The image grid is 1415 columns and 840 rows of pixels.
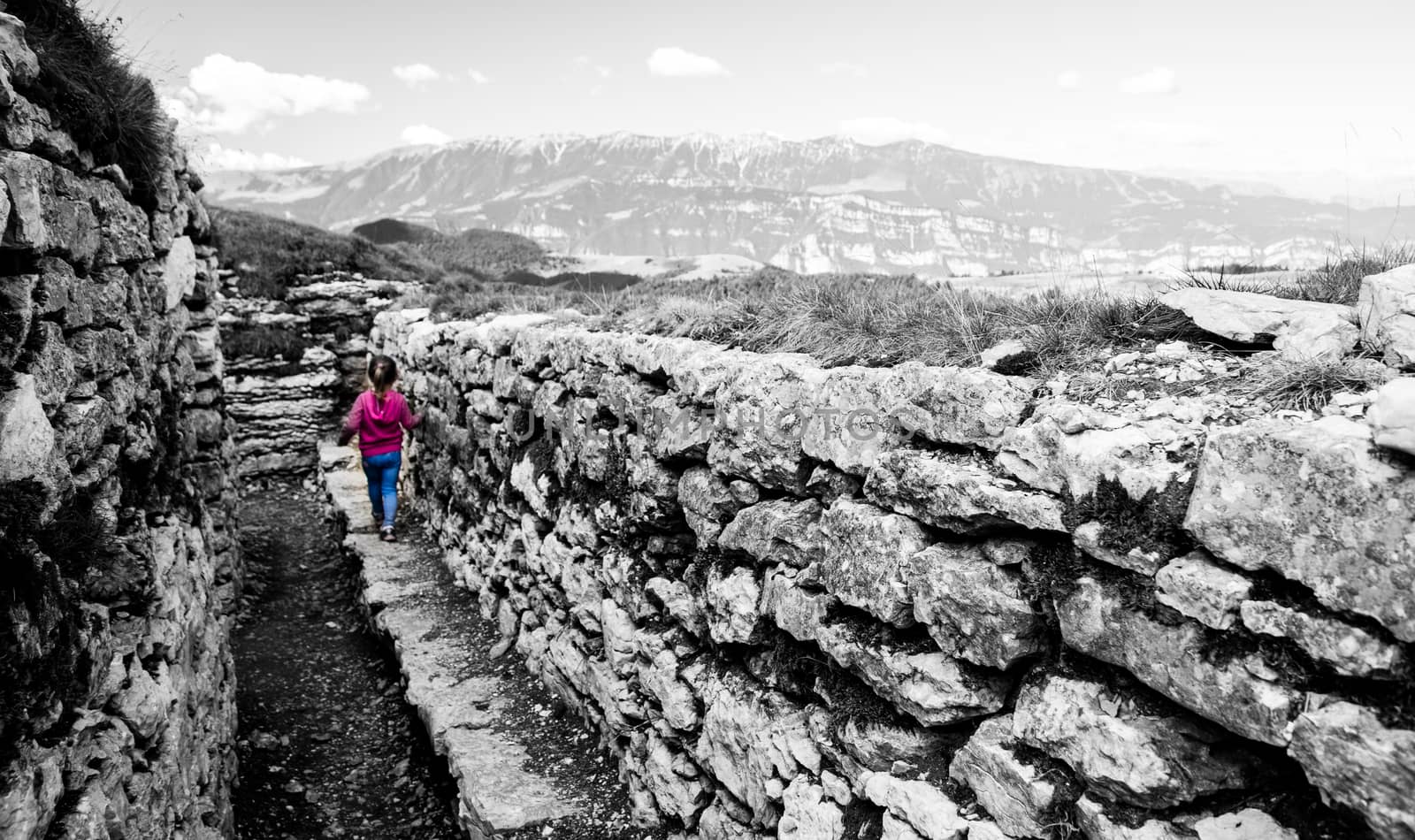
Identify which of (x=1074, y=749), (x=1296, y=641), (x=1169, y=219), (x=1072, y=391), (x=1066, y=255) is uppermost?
(x=1169, y=219)

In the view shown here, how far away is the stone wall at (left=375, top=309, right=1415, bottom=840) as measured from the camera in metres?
2.26

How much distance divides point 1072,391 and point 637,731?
3.71 m

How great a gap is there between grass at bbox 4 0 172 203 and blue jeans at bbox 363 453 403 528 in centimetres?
390

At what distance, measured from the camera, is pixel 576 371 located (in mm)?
6668

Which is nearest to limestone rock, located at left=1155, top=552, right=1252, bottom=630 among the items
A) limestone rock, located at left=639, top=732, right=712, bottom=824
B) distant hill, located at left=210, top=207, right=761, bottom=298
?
limestone rock, located at left=639, top=732, right=712, bottom=824

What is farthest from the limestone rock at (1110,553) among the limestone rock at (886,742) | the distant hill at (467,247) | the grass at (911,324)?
the distant hill at (467,247)

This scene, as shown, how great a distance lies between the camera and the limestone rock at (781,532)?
407 centimetres

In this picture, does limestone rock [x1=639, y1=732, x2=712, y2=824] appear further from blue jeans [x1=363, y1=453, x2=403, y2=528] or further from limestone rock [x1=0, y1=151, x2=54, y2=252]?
blue jeans [x1=363, y1=453, x2=403, y2=528]

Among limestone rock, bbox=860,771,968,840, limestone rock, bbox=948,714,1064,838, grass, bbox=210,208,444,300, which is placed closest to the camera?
limestone rock, bbox=948,714,1064,838

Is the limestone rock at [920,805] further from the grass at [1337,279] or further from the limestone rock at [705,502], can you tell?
the grass at [1337,279]

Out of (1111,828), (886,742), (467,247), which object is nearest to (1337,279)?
(1111,828)

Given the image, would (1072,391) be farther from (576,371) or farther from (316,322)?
(316,322)

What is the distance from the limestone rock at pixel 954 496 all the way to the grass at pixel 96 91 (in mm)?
4809

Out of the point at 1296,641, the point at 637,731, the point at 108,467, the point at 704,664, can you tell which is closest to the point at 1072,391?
the point at 1296,641
